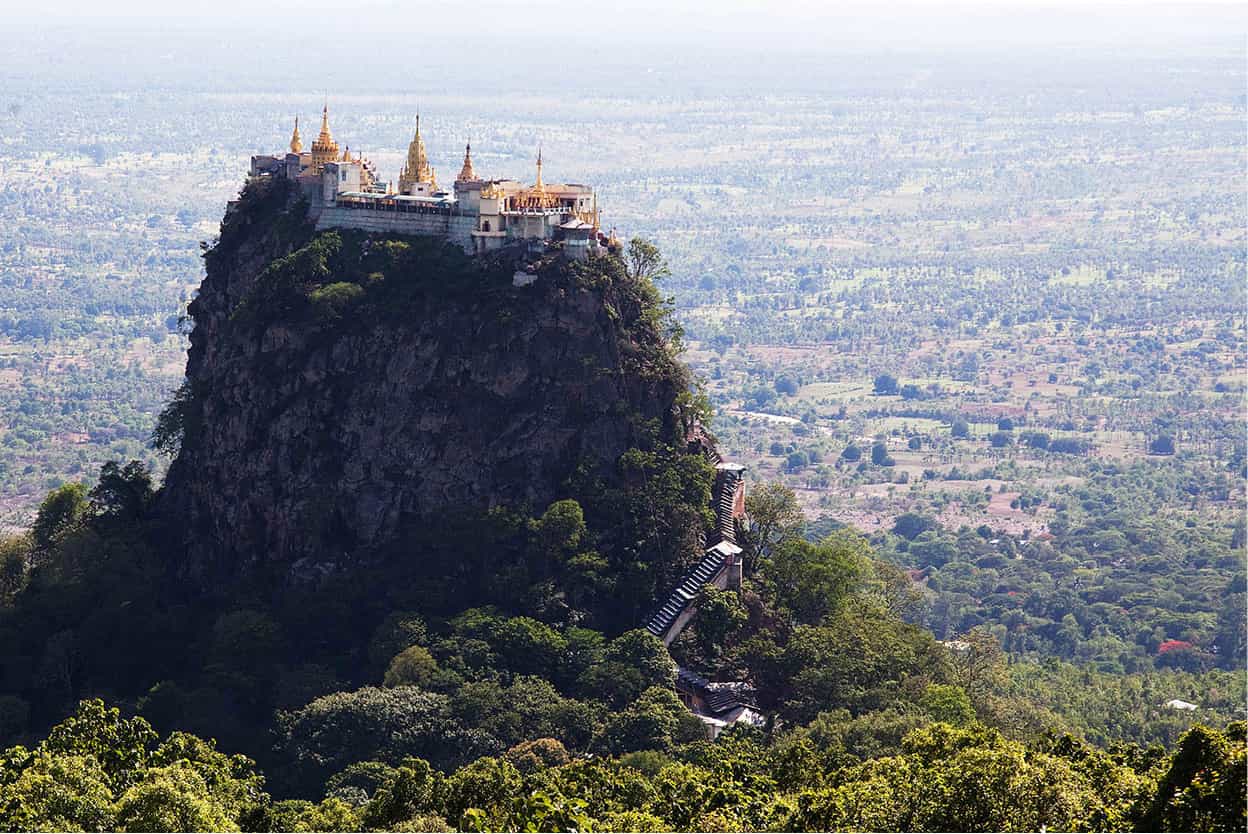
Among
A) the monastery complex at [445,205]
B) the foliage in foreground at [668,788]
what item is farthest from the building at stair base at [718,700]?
the monastery complex at [445,205]

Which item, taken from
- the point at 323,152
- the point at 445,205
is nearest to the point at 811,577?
the point at 445,205

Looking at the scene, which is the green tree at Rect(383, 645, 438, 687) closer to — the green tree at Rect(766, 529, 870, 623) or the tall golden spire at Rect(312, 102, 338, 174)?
the green tree at Rect(766, 529, 870, 623)


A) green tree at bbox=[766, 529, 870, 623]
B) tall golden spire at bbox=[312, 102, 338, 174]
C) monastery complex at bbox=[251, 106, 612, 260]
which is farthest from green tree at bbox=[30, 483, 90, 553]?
green tree at bbox=[766, 529, 870, 623]

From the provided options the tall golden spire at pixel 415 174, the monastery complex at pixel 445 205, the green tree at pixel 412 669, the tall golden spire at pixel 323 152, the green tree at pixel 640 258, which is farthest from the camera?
the tall golden spire at pixel 323 152

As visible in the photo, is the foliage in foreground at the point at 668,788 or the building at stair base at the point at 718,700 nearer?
the foliage in foreground at the point at 668,788

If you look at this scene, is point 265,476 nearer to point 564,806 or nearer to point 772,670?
point 772,670

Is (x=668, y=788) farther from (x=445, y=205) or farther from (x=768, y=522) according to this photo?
(x=445, y=205)

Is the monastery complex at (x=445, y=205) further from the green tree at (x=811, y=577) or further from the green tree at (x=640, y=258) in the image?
the green tree at (x=811, y=577)
